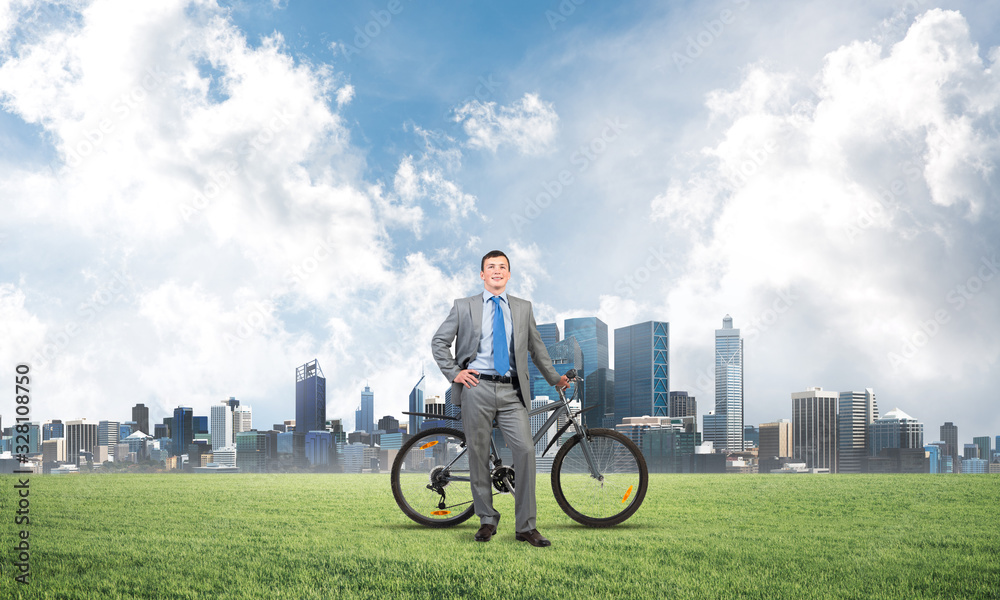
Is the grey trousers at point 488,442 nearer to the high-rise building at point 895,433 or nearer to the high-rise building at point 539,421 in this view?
the high-rise building at point 539,421

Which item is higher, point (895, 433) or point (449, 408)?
point (449, 408)

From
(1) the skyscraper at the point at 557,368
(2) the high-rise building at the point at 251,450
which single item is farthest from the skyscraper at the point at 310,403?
(1) the skyscraper at the point at 557,368

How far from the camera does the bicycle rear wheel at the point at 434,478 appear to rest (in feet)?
24.2

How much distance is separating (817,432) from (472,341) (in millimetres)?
109608

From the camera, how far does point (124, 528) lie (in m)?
7.17

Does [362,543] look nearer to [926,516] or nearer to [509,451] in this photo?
[509,451]

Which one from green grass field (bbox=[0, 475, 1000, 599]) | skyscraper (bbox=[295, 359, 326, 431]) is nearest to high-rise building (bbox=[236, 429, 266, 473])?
skyscraper (bbox=[295, 359, 326, 431])

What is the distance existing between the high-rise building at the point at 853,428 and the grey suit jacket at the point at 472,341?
9864 centimetres

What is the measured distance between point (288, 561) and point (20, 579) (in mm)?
1788

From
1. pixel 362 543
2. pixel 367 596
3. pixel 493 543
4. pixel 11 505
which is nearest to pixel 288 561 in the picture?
pixel 362 543

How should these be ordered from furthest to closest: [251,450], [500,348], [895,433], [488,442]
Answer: [251,450]
[895,433]
[488,442]
[500,348]

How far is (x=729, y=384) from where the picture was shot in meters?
166

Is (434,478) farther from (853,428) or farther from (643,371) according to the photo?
(643,371)

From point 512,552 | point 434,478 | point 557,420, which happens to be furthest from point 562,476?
point 512,552
